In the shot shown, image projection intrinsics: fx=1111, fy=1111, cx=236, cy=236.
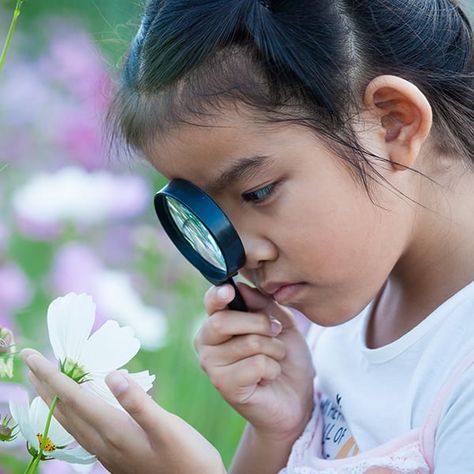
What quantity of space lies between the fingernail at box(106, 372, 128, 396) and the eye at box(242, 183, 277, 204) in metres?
0.26

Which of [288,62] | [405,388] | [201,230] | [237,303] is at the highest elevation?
[288,62]

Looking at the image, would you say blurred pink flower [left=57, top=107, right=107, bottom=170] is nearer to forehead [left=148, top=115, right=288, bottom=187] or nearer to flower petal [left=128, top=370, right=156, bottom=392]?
forehead [left=148, top=115, right=288, bottom=187]

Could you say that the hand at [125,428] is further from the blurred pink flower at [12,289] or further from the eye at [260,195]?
the blurred pink flower at [12,289]

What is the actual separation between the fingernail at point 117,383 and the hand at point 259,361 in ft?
1.05

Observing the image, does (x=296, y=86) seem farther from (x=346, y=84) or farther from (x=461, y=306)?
(x=461, y=306)

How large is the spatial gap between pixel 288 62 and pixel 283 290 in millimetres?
228

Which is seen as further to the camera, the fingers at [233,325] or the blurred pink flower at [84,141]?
the blurred pink flower at [84,141]

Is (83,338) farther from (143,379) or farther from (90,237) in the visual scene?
(90,237)

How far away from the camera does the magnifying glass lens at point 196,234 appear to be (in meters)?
1.06

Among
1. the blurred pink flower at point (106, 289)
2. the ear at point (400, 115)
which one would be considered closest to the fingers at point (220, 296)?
the ear at point (400, 115)

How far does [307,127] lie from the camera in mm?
1041

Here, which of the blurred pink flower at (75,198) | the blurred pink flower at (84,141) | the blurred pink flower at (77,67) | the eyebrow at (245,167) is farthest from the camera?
the blurred pink flower at (77,67)

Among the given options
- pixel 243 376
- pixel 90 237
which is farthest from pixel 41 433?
pixel 90 237

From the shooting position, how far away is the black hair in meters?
1.04
